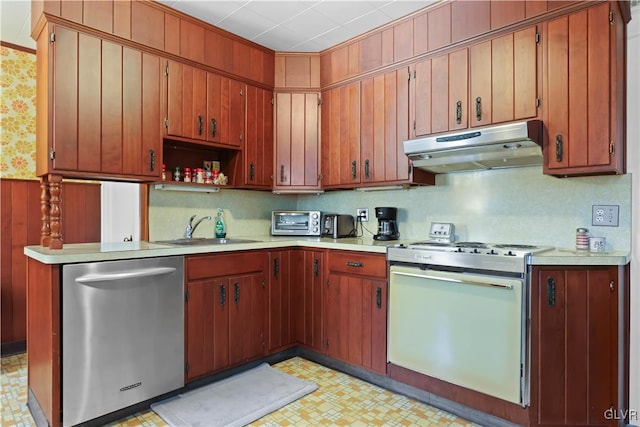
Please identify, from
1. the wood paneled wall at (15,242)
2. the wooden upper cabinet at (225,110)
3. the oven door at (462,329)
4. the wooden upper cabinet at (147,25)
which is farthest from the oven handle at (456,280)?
the wood paneled wall at (15,242)

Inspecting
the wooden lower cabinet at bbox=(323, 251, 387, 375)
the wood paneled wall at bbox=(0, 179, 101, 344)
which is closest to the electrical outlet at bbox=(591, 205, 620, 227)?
the wooden lower cabinet at bbox=(323, 251, 387, 375)

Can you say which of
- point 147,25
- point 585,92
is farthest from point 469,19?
point 147,25

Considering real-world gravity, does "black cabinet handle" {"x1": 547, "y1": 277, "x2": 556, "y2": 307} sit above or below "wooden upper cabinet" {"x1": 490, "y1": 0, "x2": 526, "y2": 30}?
below

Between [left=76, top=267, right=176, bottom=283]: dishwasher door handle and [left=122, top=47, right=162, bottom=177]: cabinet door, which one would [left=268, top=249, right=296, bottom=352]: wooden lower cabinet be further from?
[left=122, top=47, right=162, bottom=177]: cabinet door

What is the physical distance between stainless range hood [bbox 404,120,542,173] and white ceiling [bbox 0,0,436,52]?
991 mm

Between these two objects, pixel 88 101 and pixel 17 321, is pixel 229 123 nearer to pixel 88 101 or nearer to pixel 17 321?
pixel 88 101

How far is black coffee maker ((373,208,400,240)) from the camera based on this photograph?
9.79ft

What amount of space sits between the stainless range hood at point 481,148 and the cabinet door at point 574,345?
748 millimetres

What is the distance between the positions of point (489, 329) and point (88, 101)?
2688 millimetres

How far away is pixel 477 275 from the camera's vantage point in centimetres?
207

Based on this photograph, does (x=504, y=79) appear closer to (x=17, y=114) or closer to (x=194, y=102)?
(x=194, y=102)

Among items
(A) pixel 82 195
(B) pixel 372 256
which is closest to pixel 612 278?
(B) pixel 372 256

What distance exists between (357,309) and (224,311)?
3.06ft

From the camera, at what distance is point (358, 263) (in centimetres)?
263
